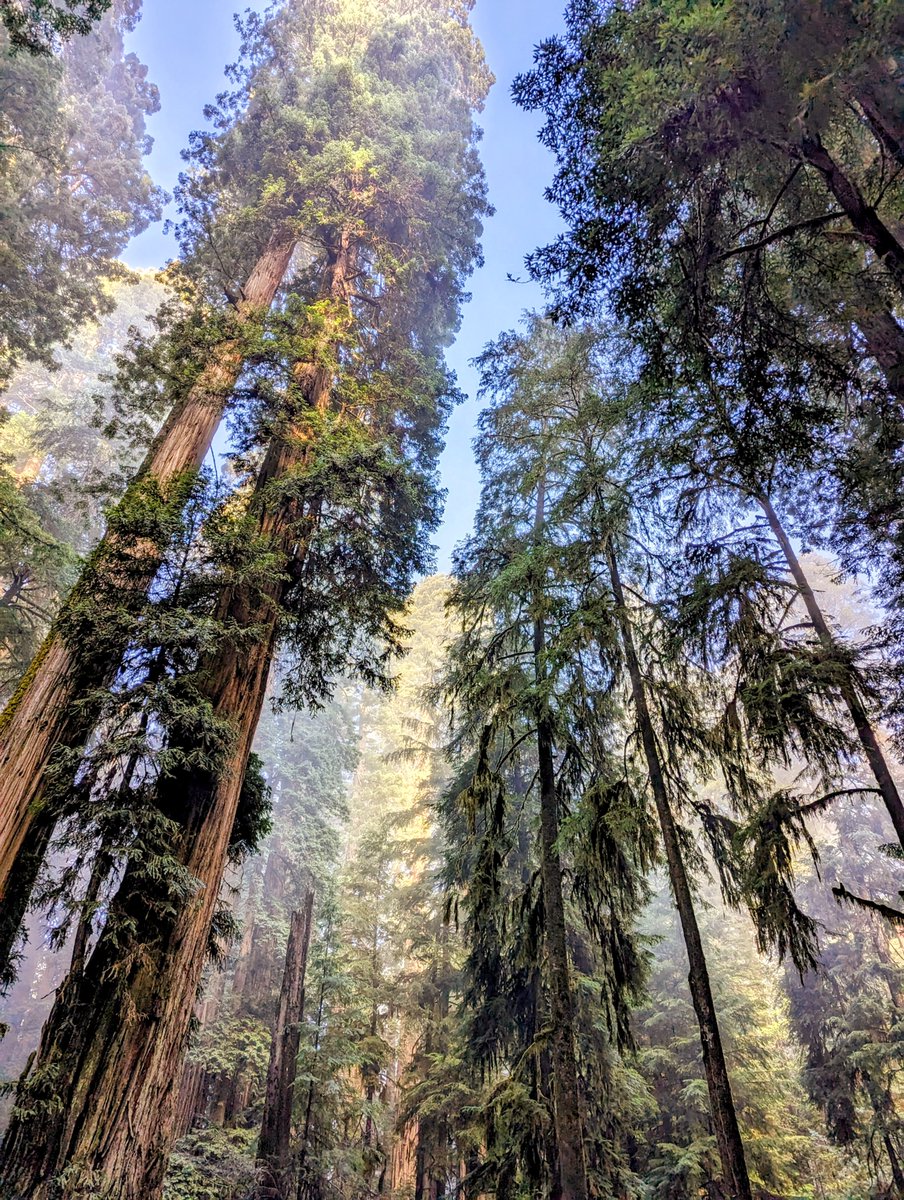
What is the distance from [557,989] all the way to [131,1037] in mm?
3593

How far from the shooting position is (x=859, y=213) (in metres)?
3.31

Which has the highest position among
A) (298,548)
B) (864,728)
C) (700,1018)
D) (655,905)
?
(655,905)

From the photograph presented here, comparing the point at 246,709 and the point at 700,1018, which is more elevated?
the point at 246,709

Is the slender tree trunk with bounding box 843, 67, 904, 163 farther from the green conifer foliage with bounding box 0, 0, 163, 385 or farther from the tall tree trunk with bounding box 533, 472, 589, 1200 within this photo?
the green conifer foliage with bounding box 0, 0, 163, 385

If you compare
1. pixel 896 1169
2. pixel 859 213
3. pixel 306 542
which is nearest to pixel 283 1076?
pixel 306 542

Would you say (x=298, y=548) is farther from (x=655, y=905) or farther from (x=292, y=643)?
(x=655, y=905)

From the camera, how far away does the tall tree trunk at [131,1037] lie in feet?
9.93

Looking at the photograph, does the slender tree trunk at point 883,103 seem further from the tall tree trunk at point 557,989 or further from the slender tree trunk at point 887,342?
the tall tree trunk at point 557,989

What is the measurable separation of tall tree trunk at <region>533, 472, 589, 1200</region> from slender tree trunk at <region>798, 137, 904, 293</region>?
12.6 ft

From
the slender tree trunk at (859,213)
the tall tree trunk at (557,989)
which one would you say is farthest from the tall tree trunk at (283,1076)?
the slender tree trunk at (859,213)

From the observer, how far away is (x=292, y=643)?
234 inches

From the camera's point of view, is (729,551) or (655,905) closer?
(729,551)

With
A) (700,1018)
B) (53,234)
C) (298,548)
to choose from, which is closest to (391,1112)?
(700,1018)

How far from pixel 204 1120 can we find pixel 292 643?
1175 cm
